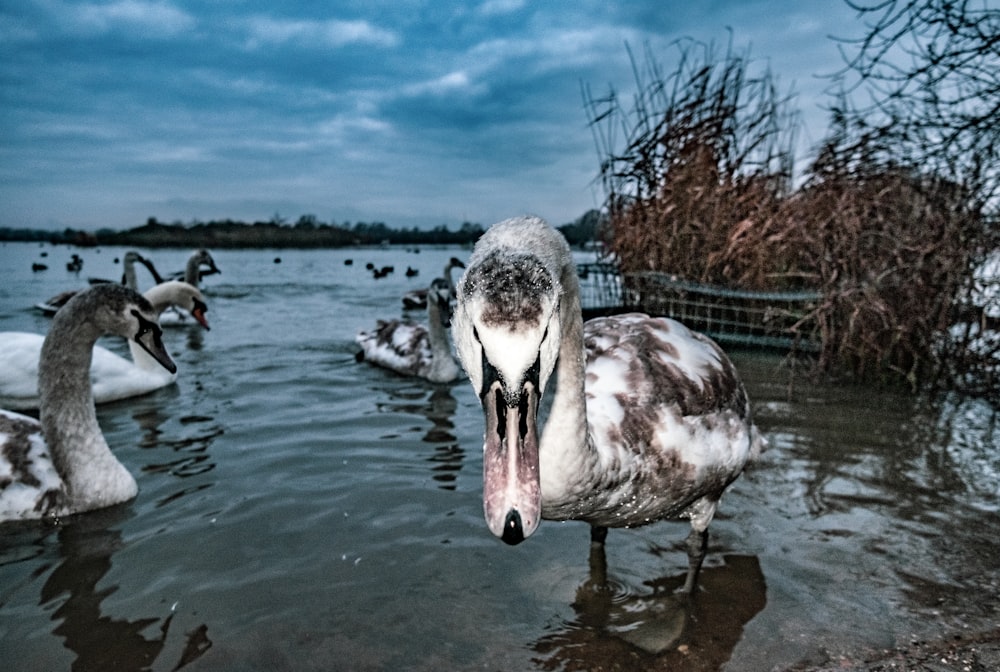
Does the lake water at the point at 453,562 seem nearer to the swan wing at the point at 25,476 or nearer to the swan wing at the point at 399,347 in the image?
the swan wing at the point at 25,476

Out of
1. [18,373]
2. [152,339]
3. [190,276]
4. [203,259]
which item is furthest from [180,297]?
[203,259]

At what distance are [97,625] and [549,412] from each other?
2389mm

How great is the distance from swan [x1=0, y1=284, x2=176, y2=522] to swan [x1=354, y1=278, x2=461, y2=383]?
4.25 metres

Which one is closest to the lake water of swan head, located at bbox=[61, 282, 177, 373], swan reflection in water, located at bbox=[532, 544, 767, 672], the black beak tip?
swan reflection in water, located at bbox=[532, 544, 767, 672]

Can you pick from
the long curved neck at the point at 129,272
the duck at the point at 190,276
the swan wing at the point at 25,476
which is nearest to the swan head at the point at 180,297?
the duck at the point at 190,276

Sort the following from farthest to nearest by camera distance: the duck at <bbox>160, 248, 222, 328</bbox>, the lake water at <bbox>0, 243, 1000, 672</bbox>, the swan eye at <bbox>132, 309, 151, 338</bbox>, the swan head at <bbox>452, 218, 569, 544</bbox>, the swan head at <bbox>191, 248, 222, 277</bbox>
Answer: the swan head at <bbox>191, 248, 222, 277</bbox>, the duck at <bbox>160, 248, 222, 328</bbox>, the swan eye at <bbox>132, 309, 151, 338</bbox>, the lake water at <bbox>0, 243, 1000, 672</bbox>, the swan head at <bbox>452, 218, 569, 544</bbox>

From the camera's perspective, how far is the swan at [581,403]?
6.42 ft

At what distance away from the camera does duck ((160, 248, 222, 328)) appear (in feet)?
41.2

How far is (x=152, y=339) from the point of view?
5199mm

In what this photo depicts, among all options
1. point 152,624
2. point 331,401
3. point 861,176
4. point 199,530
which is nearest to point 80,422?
point 199,530

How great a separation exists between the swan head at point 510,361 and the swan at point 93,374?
4.26m

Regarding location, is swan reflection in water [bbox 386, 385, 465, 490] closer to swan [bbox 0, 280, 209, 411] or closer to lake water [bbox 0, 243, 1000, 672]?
lake water [bbox 0, 243, 1000, 672]

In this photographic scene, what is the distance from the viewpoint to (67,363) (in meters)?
4.58

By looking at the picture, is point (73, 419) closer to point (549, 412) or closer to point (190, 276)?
point (549, 412)
